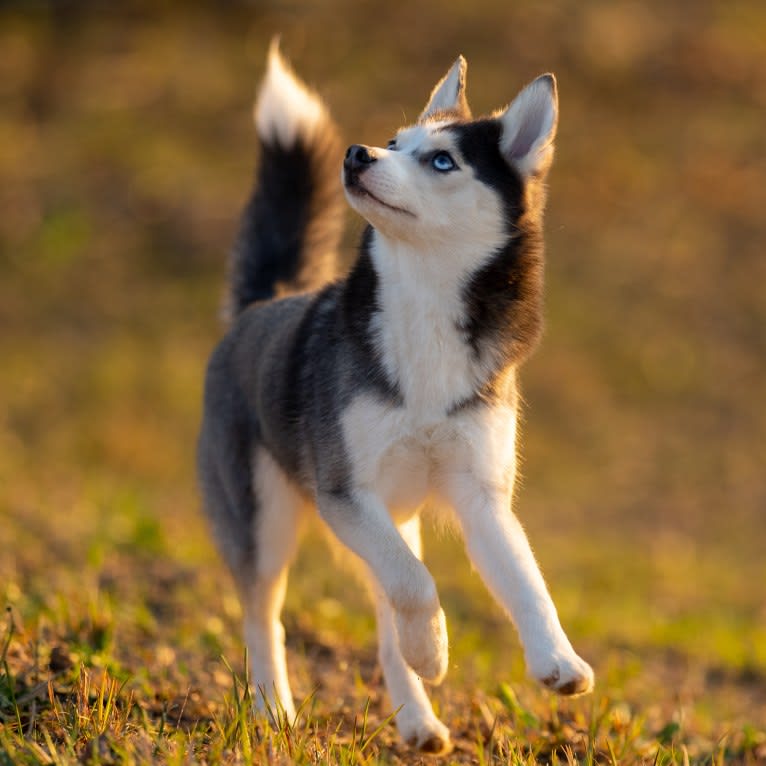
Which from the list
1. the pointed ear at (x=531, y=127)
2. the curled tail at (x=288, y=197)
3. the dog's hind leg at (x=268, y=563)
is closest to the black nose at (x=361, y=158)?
the pointed ear at (x=531, y=127)

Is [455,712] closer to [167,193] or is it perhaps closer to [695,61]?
[167,193]

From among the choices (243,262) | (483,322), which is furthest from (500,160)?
(243,262)

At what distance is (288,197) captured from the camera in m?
5.32

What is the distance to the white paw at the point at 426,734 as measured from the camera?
160 inches

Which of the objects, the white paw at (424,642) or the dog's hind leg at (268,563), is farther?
the dog's hind leg at (268,563)

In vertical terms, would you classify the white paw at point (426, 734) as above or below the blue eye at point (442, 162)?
below

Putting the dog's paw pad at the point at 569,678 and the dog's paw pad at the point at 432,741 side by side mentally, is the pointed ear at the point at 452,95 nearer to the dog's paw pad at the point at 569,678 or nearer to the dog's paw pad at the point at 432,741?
the dog's paw pad at the point at 569,678

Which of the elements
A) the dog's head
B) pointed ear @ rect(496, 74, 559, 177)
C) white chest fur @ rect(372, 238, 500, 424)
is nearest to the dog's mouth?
the dog's head

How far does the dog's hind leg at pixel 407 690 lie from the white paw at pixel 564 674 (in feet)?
2.11

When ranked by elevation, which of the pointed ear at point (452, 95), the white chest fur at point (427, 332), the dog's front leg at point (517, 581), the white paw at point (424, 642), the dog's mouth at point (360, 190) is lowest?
the white paw at point (424, 642)

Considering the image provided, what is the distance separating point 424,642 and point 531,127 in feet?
5.84

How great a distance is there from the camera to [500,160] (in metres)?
4.10

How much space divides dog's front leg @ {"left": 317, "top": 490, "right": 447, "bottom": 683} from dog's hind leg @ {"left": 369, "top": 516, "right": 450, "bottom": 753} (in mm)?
196

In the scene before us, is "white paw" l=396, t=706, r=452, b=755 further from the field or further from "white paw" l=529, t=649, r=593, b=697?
"white paw" l=529, t=649, r=593, b=697
